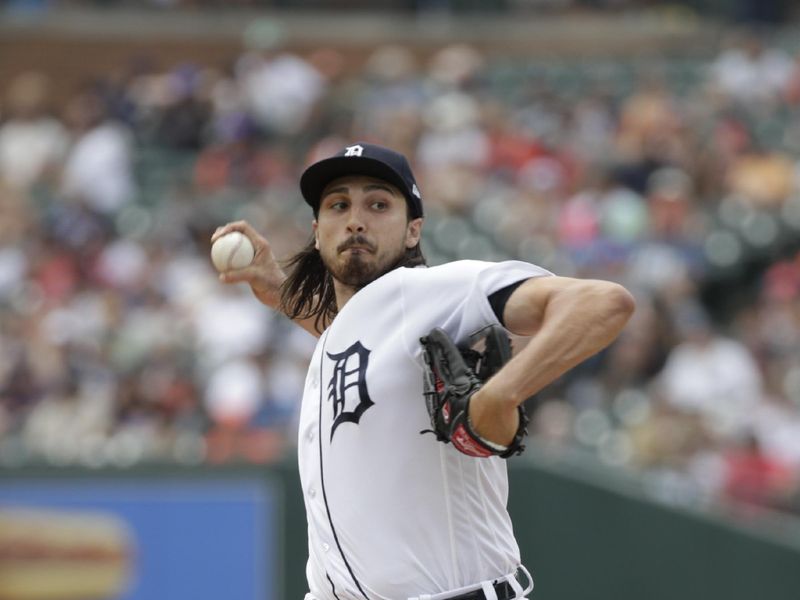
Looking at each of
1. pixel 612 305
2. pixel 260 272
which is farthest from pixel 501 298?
pixel 260 272

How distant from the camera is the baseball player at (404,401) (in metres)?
3.40

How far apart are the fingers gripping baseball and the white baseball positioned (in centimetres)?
4

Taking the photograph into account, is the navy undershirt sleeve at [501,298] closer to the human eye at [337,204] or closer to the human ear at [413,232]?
the human ear at [413,232]

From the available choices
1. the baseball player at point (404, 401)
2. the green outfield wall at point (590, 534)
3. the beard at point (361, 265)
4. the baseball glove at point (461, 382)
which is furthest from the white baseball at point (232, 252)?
the green outfield wall at point (590, 534)

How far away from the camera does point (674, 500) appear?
8547 millimetres

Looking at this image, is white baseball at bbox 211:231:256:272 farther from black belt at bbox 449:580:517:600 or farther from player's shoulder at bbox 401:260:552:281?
black belt at bbox 449:580:517:600

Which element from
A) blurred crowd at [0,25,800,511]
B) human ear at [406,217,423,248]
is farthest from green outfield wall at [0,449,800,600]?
human ear at [406,217,423,248]

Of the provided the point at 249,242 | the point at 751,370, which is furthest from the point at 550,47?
the point at 249,242

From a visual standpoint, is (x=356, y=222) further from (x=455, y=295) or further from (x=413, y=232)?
(x=455, y=295)

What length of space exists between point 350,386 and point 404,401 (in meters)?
0.16

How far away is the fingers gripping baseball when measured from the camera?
4.57m

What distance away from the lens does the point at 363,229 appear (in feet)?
12.5

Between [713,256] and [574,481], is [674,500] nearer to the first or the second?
[574,481]

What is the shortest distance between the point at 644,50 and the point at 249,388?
418 inches
